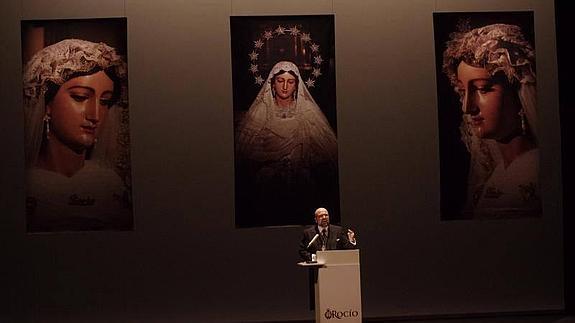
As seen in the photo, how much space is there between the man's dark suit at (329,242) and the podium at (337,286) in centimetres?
34

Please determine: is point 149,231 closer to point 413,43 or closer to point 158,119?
point 158,119

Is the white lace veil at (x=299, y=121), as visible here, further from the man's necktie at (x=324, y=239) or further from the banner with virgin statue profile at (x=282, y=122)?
the man's necktie at (x=324, y=239)

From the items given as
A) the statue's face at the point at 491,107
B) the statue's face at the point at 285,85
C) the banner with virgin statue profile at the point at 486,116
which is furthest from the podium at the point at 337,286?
the statue's face at the point at 491,107

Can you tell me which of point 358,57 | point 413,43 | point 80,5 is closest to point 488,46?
point 413,43

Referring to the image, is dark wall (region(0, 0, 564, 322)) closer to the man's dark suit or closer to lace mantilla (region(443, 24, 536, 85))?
lace mantilla (region(443, 24, 536, 85))

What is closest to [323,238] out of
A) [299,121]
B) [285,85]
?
[299,121]

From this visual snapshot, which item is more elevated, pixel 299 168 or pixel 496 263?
pixel 299 168

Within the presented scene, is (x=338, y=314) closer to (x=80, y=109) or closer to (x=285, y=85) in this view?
(x=285, y=85)

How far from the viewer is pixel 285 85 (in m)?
11.9

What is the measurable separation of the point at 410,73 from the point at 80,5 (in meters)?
4.51

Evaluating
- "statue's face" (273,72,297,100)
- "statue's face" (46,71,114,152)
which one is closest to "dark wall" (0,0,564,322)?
"statue's face" (46,71,114,152)

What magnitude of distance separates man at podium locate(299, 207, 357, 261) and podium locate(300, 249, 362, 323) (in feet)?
1.28

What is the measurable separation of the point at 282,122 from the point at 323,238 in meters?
2.33

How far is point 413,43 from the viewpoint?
12.1 metres
